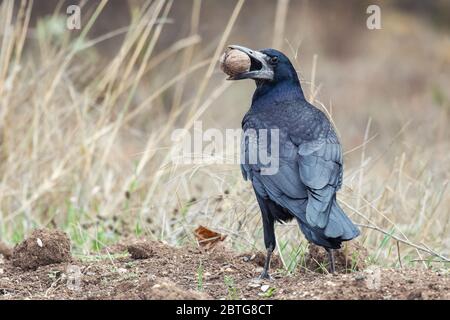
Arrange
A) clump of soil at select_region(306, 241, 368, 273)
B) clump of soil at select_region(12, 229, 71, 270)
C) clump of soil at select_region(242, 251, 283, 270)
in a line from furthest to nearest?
clump of soil at select_region(242, 251, 283, 270) < clump of soil at select_region(306, 241, 368, 273) < clump of soil at select_region(12, 229, 71, 270)

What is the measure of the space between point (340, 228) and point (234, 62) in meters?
1.20

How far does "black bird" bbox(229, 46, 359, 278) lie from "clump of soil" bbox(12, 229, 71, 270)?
95 centimetres

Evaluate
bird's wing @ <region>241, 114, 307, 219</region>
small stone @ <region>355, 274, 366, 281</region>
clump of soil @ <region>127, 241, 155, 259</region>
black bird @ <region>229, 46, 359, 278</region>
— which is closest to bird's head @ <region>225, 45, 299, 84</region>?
black bird @ <region>229, 46, 359, 278</region>

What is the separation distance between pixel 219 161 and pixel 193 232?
1.44ft

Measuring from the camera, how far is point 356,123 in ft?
32.4

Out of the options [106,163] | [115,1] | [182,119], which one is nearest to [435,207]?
[106,163]

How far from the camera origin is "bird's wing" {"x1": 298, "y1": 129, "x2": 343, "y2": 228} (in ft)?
12.7

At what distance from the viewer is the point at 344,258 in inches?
171

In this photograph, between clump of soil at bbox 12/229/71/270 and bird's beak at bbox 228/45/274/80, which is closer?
clump of soil at bbox 12/229/71/270

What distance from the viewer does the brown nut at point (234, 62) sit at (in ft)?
14.9

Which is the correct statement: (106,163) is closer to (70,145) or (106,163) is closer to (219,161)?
(70,145)

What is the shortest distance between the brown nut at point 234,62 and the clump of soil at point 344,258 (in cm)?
99

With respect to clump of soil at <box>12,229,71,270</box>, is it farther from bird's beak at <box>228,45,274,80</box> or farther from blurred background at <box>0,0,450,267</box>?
bird's beak at <box>228,45,274,80</box>

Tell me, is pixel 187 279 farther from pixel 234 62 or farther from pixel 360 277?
pixel 234 62
